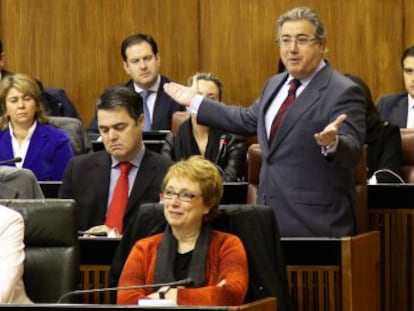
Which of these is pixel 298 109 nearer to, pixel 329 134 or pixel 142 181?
pixel 329 134

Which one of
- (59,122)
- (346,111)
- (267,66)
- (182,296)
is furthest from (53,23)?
(182,296)

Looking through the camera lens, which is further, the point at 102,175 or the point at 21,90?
the point at 21,90

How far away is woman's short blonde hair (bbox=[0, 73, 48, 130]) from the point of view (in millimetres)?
5945

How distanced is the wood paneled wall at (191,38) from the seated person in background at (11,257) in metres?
4.35

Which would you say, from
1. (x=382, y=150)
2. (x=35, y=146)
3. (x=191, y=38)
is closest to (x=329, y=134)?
(x=382, y=150)

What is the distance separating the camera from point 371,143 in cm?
610

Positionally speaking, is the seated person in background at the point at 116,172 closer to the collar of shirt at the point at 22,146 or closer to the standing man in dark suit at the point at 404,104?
the collar of shirt at the point at 22,146

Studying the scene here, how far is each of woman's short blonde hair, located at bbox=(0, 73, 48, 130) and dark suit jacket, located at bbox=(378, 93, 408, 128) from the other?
6.69ft

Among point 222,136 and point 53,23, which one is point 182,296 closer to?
point 222,136

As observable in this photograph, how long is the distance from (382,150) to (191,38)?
104 inches

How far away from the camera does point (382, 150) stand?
19.4 feet

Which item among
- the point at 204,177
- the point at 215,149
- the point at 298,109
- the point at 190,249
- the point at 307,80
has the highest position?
the point at 307,80

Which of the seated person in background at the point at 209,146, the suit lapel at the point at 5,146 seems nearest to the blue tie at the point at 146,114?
the seated person in background at the point at 209,146

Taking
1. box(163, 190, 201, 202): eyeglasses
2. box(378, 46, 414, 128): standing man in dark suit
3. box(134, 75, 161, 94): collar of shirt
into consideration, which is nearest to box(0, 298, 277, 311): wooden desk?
box(163, 190, 201, 202): eyeglasses
